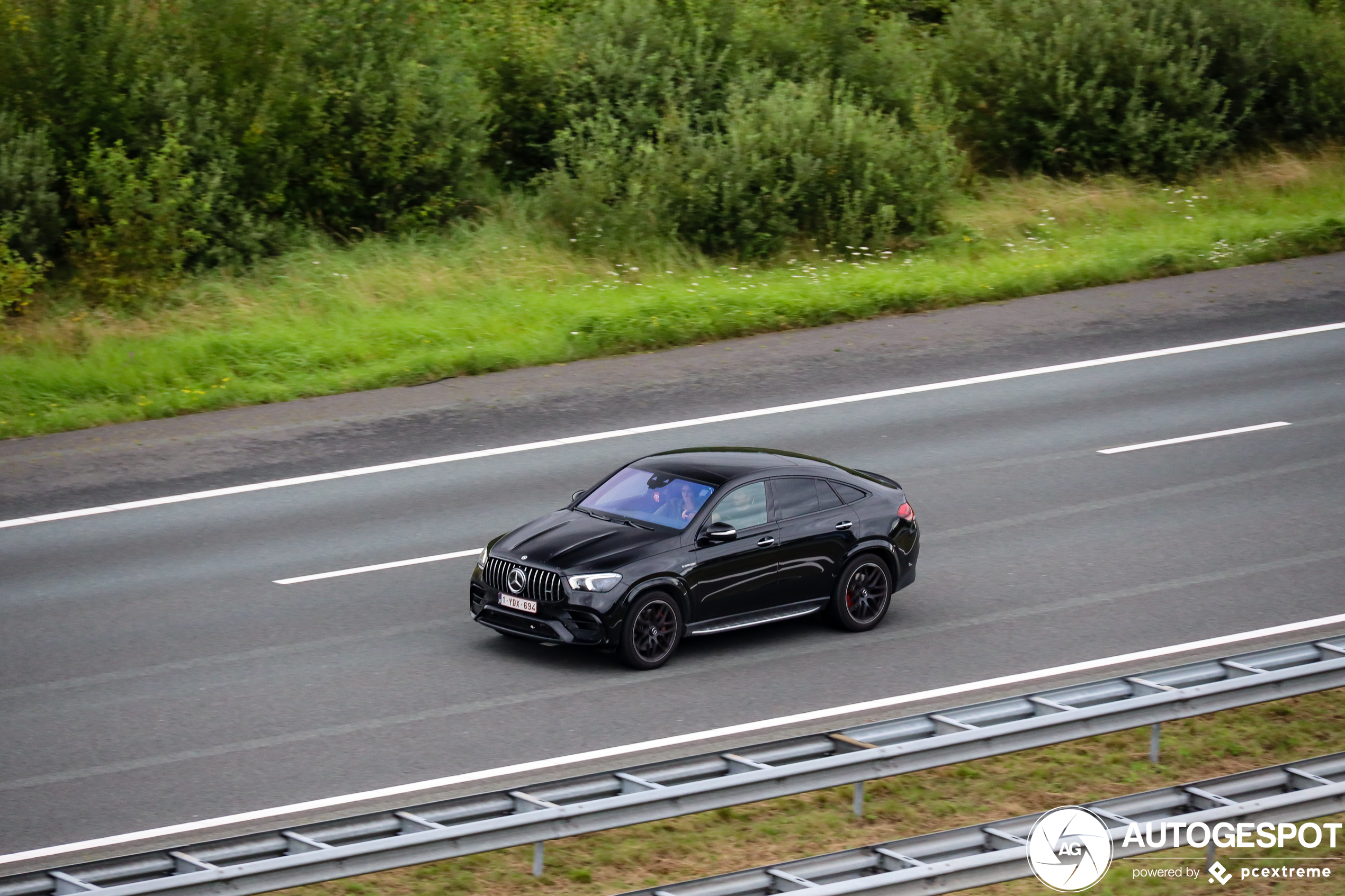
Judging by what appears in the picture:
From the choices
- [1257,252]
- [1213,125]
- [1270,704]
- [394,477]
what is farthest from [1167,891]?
[1213,125]

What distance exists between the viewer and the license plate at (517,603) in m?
11.1

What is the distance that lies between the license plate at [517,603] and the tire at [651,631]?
0.68 m

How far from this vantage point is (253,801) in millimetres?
9078

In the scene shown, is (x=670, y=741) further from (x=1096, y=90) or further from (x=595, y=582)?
(x=1096, y=90)

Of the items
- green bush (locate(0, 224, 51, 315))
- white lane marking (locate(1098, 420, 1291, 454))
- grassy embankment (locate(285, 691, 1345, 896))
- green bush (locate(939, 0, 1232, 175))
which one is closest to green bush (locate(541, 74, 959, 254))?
green bush (locate(939, 0, 1232, 175))

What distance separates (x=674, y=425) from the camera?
56.3 feet

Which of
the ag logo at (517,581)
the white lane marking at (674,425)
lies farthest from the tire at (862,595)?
the white lane marking at (674,425)

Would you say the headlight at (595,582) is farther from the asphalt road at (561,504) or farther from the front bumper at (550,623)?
the asphalt road at (561,504)

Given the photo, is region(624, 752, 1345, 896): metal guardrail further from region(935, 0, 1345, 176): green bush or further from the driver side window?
region(935, 0, 1345, 176): green bush

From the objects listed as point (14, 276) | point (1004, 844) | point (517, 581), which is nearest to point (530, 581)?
point (517, 581)

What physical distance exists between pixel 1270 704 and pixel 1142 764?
152 centimetres

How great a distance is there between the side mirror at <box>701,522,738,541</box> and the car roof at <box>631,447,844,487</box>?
1.27 ft

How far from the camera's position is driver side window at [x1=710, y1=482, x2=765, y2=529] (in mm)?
11625

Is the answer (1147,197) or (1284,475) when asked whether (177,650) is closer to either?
(1284,475)
